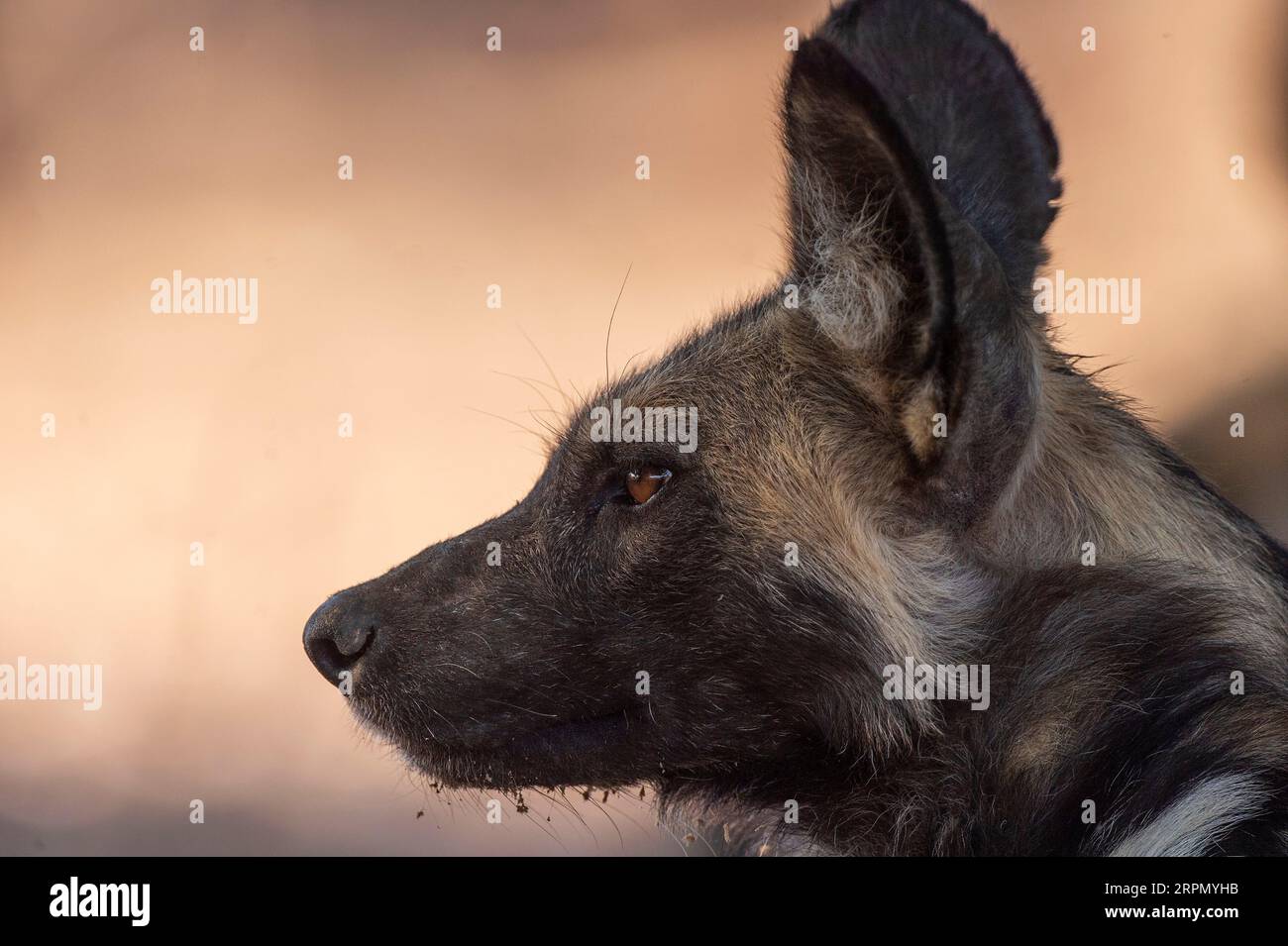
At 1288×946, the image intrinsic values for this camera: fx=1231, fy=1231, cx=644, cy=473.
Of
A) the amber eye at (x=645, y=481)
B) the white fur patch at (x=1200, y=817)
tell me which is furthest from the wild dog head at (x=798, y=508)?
the white fur patch at (x=1200, y=817)

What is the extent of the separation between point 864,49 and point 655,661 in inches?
63.3

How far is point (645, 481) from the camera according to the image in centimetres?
337

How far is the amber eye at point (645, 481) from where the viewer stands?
335cm

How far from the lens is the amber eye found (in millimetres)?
3350

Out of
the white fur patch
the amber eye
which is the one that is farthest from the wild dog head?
the white fur patch

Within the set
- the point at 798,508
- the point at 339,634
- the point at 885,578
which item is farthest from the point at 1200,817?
the point at 339,634

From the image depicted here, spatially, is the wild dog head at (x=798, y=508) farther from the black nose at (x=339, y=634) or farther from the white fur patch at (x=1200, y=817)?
the white fur patch at (x=1200, y=817)

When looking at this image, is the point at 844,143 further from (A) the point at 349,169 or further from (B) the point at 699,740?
(A) the point at 349,169

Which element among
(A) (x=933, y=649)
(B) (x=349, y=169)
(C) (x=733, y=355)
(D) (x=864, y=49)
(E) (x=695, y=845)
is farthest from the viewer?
(B) (x=349, y=169)

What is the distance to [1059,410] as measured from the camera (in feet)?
10.6

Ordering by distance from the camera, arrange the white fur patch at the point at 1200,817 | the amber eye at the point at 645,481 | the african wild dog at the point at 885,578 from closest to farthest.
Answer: the white fur patch at the point at 1200,817 → the african wild dog at the point at 885,578 → the amber eye at the point at 645,481

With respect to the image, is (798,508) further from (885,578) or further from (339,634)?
(339,634)

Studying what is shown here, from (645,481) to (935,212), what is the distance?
1.08 meters
